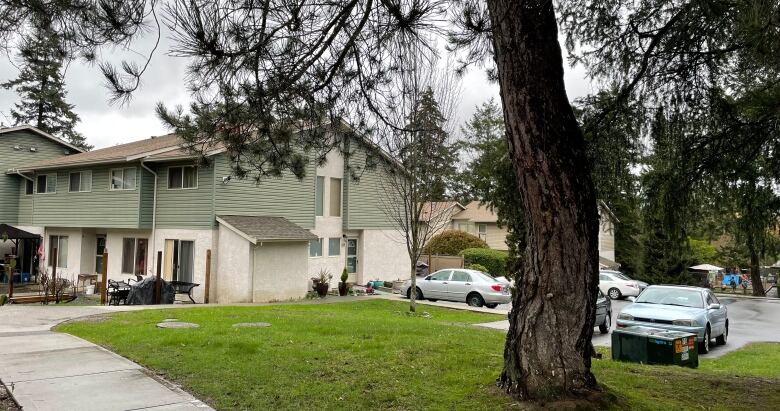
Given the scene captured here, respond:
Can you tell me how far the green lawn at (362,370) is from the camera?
5.75 metres

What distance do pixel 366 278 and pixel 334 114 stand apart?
59.0 ft

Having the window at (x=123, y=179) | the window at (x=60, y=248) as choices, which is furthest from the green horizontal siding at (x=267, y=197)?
the window at (x=60, y=248)

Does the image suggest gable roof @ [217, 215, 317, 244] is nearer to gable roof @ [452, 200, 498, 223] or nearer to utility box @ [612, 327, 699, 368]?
utility box @ [612, 327, 699, 368]

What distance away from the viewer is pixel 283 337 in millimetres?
9438

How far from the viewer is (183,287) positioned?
1972 centimetres

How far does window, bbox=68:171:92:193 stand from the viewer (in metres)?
23.3

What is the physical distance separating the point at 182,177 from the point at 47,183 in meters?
9.72

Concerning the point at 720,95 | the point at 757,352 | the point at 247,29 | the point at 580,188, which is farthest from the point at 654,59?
the point at 757,352

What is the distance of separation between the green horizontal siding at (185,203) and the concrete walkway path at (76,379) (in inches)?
383

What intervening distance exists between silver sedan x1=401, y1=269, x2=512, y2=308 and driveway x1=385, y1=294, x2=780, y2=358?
1.06ft

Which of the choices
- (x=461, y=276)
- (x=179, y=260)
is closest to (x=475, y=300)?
(x=461, y=276)

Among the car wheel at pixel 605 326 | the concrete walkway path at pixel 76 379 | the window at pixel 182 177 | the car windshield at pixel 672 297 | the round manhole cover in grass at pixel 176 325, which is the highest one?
the window at pixel 182 177

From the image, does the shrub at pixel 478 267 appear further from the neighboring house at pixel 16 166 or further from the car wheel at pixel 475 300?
the neighboring house at pixel 16 166

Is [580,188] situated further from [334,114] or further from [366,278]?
[366,278]
